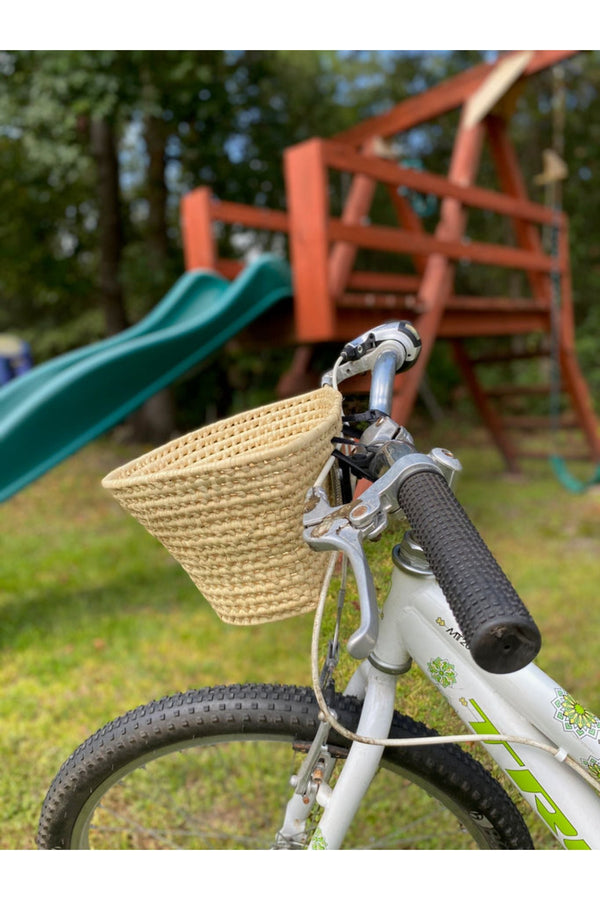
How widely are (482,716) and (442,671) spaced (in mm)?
70

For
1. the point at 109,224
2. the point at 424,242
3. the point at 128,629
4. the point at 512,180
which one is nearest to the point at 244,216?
the point at 424,242

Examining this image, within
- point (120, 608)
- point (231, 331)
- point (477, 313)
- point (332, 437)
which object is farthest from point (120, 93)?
point (332, 437)

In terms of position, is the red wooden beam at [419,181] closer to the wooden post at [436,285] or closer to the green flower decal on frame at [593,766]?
the wooden post at [436,285]

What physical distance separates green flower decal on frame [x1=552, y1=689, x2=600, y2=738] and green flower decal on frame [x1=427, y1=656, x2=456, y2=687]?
120 millimetres

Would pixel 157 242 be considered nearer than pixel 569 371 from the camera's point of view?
No

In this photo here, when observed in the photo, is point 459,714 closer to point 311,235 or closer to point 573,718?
point 573,718

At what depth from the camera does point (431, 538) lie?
0.70 metres

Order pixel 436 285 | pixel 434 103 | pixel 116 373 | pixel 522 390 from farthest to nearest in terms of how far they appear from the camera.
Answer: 1. pixel 522 390
2. pixel 434 103
3. pixel 436 285
4. pixel 116 373

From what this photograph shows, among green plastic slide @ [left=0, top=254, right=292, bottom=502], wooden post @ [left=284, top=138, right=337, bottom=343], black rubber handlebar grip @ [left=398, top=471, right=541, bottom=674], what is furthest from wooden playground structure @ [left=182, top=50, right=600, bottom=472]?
black rubber handlebar grip @ [left=398, top=471, right=541, bottom=674]

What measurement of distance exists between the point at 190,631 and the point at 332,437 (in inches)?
82.7

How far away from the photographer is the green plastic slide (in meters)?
2.84

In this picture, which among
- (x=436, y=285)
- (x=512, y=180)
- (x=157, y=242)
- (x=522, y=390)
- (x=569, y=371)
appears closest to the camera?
(x=436, y=285)

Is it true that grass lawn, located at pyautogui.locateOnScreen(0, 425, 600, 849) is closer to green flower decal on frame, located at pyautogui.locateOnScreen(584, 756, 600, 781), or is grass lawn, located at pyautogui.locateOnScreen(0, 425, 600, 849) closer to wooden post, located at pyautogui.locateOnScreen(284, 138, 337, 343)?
green flower decal on frame, located at pyautogui.locateOnScreen(584, 756, 600, 781)

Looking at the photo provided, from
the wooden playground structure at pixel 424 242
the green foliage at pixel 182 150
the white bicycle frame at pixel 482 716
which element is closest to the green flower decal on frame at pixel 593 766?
the white bicycle frame at pixel 482 716
